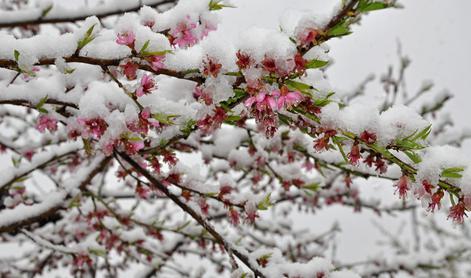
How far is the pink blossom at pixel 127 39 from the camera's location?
1.38 metres

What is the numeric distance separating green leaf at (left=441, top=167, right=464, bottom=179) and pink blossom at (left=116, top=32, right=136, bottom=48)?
1.02 metres

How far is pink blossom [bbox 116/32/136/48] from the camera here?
138 centimetres

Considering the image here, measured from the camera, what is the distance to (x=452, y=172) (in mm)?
1297

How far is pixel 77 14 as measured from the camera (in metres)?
2.83

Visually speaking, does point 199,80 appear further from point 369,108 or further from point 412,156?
point 412,156

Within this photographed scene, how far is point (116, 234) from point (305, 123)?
221cm

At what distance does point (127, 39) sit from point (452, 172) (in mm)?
1064

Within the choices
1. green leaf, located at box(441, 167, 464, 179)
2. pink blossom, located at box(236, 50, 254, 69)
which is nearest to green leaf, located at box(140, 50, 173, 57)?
pink blossom, located at box(236, 50, 254, 69)

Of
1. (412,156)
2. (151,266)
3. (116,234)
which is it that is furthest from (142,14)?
(151,266)

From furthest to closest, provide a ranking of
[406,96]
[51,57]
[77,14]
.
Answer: [406,96] < [77,14] < [51,57]

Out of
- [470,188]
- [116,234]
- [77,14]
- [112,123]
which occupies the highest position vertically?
[470,188]

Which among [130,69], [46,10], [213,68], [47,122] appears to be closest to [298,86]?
[213,68]

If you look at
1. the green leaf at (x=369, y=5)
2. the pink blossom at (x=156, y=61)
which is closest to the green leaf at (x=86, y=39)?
the pink blossom at (x=156, y=61)

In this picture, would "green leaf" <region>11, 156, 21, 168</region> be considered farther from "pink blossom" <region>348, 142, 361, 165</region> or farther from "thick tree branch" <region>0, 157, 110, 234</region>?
"pink blossom" <region>348, 142, 361, 165</region>
